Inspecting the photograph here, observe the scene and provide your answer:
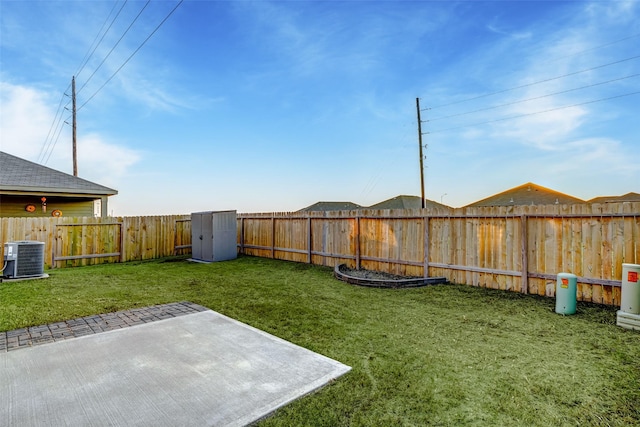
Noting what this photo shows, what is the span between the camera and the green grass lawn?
7.68 ft

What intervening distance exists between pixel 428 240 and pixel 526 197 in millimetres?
21405

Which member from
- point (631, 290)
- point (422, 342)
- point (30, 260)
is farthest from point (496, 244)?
point (30, 260)

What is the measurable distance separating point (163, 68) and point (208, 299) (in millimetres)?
8900

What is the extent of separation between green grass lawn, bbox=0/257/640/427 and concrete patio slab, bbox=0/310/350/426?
0.87ft

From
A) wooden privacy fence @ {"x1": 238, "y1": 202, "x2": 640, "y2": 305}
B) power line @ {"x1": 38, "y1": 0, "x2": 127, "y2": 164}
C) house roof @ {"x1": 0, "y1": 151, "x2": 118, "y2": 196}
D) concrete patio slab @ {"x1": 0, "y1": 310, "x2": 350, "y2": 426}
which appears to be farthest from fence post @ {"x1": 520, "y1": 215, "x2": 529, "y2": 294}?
house roof @ {"x1": 0, "y1": 151, "x2": 118, "y2": 196}

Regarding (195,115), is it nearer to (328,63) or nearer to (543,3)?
(328,63)

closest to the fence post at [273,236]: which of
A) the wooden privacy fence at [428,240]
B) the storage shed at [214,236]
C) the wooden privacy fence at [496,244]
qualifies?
the wooden privacy fence at [428,240]

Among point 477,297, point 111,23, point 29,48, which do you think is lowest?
point 477,297

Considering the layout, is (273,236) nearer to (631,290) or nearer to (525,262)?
(525,262)

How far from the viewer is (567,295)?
487 centimetres

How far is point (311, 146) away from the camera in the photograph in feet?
48.0

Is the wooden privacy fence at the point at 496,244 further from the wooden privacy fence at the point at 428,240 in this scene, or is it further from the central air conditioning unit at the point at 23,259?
the central air conditioning unit at the point at 23,259

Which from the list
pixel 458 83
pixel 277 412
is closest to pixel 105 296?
pixel 277 412

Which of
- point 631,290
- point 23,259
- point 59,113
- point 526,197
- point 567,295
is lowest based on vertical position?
point 567,295
